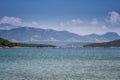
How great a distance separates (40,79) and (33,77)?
2.72 meters

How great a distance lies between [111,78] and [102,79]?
2.14 metres

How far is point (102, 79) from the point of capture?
51094 mm

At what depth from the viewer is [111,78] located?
52438 mm

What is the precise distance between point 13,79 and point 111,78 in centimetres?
1614

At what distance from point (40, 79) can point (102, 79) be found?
1003 cm

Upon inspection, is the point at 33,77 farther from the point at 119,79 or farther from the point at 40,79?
the point at 119,79

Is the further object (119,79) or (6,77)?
(6,77)

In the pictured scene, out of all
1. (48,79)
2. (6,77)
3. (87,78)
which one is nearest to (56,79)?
(48,79)

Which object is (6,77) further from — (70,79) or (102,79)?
(102,79)

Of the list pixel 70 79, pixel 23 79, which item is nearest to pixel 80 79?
pixel 70 79

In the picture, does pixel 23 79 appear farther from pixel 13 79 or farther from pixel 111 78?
pixel 111 78

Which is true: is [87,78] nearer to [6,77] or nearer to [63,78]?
[63,78]

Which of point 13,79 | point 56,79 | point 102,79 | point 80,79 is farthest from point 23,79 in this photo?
point 102,79

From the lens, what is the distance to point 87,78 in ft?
173
